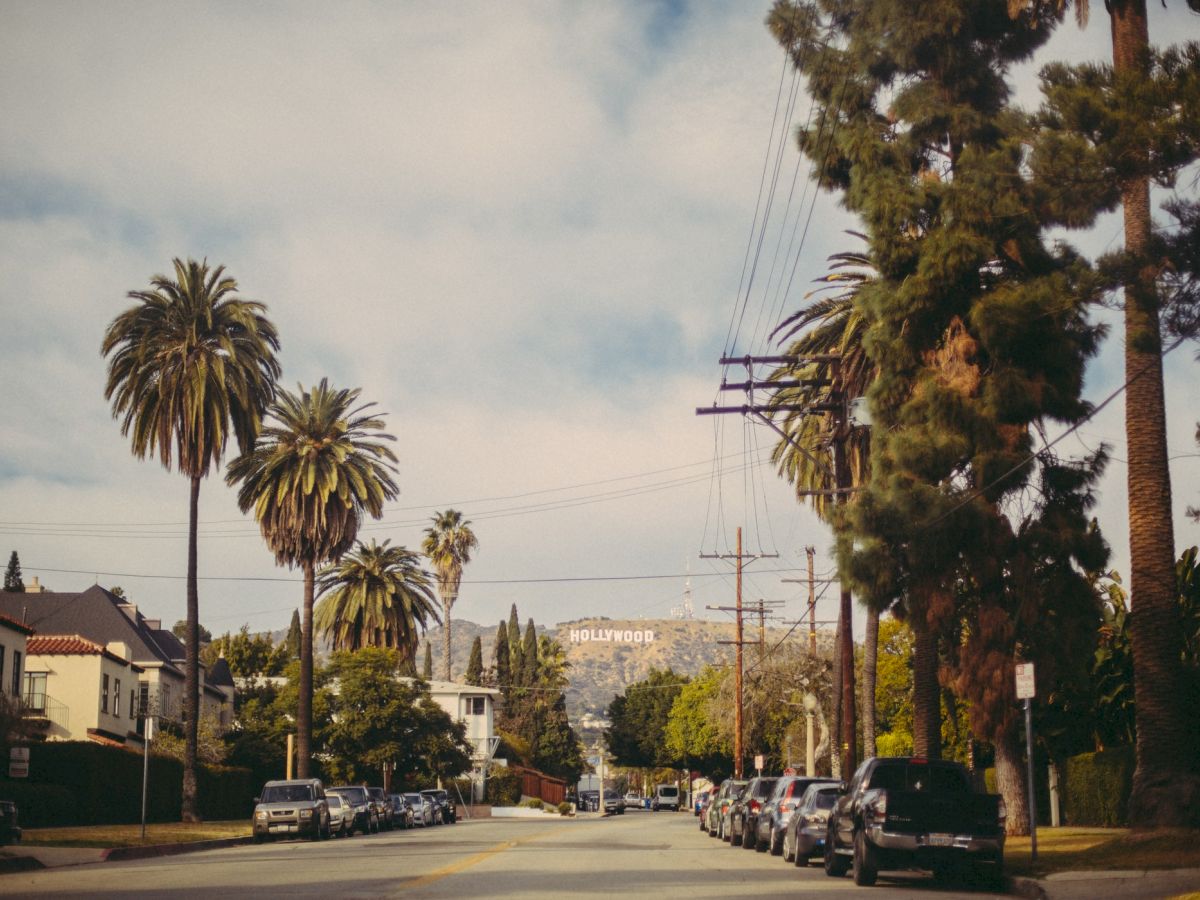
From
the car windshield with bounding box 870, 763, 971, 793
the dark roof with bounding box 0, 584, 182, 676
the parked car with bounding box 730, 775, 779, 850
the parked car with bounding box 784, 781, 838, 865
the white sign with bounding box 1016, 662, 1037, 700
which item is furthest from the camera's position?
the dark roof with bounding box 0, 584, 182, 676

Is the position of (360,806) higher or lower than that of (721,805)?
lower

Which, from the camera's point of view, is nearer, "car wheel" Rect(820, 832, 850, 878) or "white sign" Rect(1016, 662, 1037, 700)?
"white sign" Rect(1016, 662, 1037, 700)

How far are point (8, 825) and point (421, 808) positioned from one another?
1300 inches

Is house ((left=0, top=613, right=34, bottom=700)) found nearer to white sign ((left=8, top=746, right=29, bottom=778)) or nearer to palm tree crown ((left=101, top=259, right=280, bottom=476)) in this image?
palm tree crown ((left=101, top=259, right=280, bottom=476))

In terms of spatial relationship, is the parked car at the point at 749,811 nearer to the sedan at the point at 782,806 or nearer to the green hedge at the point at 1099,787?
the sedan at the point at 782,806

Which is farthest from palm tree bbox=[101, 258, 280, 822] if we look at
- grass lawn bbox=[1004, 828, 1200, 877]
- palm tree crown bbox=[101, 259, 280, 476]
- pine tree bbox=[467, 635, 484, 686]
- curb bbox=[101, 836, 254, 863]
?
pine tree bbox=[467, 635, 484, 686]

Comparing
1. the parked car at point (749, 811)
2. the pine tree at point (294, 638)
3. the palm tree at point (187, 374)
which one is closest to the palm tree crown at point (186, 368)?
the palm tree at point (187, 374)

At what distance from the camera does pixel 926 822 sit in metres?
18.9

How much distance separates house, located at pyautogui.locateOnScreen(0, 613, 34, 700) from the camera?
48344 mm

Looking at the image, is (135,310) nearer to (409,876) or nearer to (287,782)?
(287,782)

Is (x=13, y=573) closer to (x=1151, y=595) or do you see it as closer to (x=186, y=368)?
(x=186, y=368)

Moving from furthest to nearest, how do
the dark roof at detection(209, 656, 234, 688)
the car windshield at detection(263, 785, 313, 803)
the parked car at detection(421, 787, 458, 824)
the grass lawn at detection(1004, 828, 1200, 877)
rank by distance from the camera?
the dark roof at detection(209, 656, 234, 688) < the parked car at detection(421, 787, 458, 824) < the car windshield at detection(263, 785, 313, 803) < the grass lawn at detection(1004, 828, 1200, 877)

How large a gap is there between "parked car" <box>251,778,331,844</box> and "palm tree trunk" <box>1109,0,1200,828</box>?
2331 cm

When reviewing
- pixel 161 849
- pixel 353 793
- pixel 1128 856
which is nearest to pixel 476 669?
pixel 353 793
